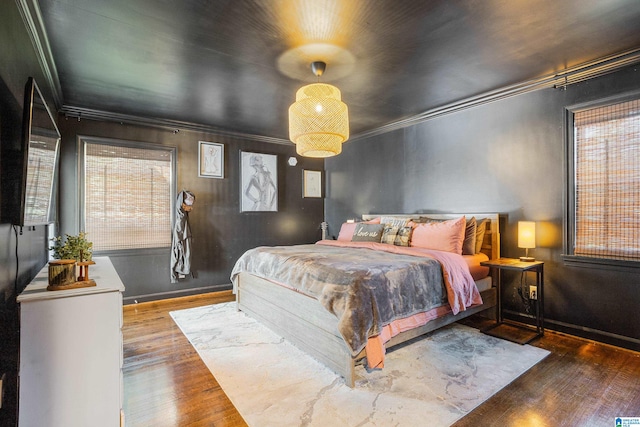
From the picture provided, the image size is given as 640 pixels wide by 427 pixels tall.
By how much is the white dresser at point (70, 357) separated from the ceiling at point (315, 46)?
6.12 feet

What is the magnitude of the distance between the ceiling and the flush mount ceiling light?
0.97ft

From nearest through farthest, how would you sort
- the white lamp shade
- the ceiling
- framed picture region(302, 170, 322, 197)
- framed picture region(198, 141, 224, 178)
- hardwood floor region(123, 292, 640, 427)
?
hardwood floor region(123, 292, 640, 427) → the ceiling → the white lamp shade → framed picture region(198, 141, 224, 178) → framed picture region(302, 170, 322, 197)

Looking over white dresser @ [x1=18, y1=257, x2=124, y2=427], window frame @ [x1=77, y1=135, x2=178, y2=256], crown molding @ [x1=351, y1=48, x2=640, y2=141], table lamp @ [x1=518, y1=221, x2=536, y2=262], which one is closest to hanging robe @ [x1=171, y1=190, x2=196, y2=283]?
window frame @ [x1=77, y1=135, x2=178, y2=256]

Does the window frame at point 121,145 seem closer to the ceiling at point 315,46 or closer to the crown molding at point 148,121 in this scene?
the crown molding at point 148,121

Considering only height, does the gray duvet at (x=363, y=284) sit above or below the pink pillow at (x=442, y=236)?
below

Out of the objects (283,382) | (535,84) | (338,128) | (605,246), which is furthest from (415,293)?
(535,84)

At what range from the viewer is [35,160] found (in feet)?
5.98

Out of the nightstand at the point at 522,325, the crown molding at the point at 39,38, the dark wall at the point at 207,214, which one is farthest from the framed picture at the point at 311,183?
the crown molding at the point at 39,38

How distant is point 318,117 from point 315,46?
558 millimetres

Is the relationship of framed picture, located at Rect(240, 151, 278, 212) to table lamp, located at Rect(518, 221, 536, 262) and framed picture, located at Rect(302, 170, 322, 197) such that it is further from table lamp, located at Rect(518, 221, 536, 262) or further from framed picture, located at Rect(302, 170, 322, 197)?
table lamp, located at Rect(518, 221, 536, 262)

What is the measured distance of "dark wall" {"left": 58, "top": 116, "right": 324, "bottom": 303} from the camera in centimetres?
405

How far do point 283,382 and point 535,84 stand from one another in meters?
3.76

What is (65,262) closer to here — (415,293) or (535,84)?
(415,293)

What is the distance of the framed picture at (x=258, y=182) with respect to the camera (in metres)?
5.34
